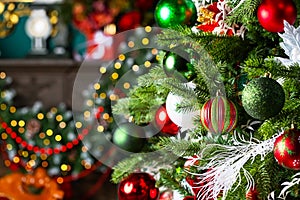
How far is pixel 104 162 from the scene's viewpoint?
3.40m

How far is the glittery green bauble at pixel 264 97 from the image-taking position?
3.00ft

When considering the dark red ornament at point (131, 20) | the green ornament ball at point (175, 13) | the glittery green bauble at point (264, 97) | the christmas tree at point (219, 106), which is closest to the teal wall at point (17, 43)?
the dark red ornament at point (131, 20)

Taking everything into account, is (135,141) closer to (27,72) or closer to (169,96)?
(169,96)

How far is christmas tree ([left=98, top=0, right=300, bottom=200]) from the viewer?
38.1 inches

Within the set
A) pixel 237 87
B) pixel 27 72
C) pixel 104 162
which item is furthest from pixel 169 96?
pixel 27 72

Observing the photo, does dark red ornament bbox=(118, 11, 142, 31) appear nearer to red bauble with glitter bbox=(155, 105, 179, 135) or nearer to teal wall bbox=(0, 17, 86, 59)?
teal wall bbox=(0, 17, 86, 59)

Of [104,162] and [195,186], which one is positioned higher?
[195,186]

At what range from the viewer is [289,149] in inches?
36.3

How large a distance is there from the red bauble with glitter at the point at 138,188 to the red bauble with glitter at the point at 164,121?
0.10 m

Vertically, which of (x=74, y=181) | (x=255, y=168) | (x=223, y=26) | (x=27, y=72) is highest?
(x=223, y=26)

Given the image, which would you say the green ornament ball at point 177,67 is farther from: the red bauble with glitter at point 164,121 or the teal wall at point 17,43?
the teal wall at point 17,43

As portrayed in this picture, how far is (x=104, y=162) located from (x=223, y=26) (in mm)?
2312

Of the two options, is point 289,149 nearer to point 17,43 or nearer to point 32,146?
point 32,146

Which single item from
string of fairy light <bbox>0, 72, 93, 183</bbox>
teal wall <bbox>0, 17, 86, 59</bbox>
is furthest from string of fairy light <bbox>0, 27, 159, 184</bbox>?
teal wall <bbox>0, 17, 86, 59</bbox>
